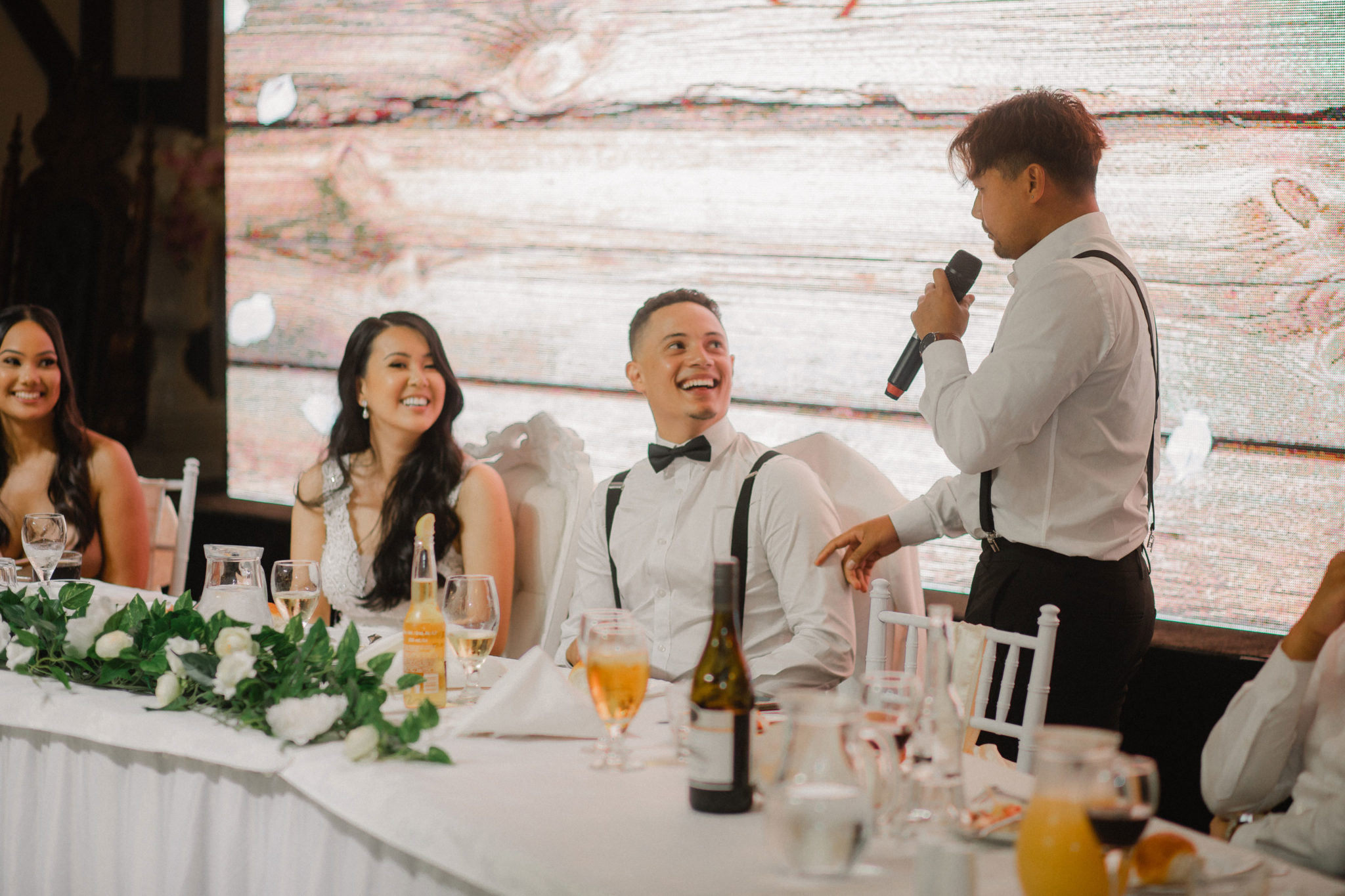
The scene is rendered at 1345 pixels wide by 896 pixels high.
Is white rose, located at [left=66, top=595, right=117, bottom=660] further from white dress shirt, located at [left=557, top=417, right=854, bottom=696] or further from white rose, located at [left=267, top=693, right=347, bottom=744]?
white dress shirt, located at [left=557, top=417, right=854, bottom=696]

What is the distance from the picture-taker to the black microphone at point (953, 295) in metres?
1.98

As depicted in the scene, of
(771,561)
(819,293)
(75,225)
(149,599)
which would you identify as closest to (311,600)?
(149,599)

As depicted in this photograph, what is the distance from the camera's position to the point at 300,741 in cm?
133

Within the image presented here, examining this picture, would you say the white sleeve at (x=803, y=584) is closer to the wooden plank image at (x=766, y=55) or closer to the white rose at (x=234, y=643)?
the white rose at (x=234, y=643)

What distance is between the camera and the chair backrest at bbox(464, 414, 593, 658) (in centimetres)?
250

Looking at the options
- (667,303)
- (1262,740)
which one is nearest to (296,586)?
(667,303)

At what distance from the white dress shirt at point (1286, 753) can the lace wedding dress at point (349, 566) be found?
1575 millimetres

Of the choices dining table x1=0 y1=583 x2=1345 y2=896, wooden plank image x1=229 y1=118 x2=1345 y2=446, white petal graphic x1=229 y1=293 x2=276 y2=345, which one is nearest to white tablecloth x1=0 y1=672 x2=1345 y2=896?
dining table x1=0 y1=583 x2=1345 y2=896

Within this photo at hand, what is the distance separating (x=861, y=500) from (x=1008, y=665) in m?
0.56

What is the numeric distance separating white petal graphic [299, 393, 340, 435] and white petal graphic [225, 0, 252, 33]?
1256 millimetres

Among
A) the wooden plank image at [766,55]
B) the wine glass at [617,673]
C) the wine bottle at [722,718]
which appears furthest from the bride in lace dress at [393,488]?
the wine bottle at [722,718]

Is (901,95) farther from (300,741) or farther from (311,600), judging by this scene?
(300,741)

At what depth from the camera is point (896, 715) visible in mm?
1053

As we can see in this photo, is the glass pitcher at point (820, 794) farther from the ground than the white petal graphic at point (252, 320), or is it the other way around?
the white petal graphic at point (252, 320)
